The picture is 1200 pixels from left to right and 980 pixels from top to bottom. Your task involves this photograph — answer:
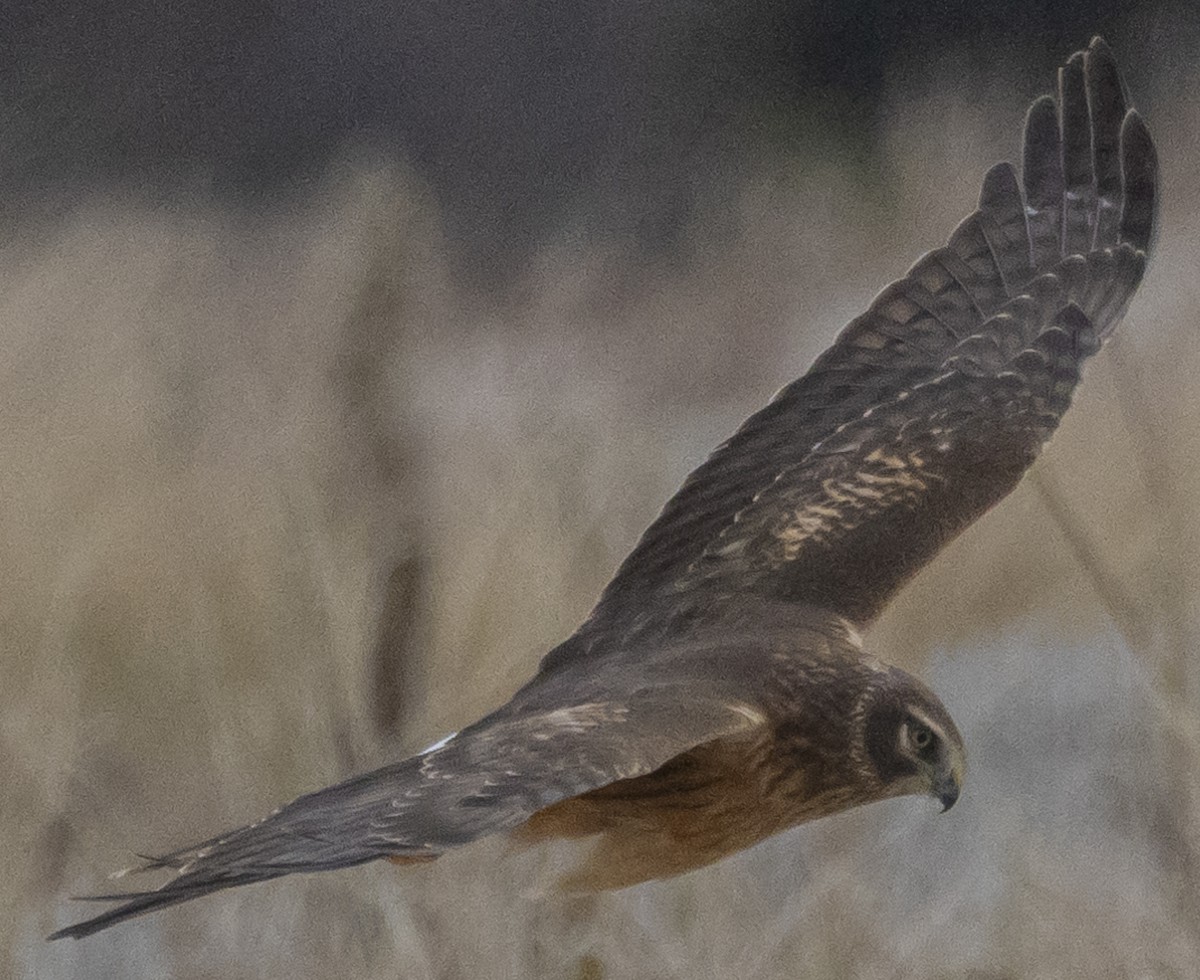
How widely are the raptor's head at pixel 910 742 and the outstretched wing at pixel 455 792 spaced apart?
0.16m

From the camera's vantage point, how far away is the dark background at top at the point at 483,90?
1.87 m

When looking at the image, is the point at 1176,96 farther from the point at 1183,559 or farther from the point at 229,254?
the point at 229,254

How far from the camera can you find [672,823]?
4.42ft

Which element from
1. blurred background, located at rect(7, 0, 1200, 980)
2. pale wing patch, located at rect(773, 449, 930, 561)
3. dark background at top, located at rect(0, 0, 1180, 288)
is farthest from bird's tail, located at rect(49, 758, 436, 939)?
dark background at top, located at rect(0, 0, 1180, 288)

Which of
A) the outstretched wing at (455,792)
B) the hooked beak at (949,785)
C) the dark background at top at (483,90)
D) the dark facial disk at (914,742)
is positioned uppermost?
the dark background at top at (483,90)

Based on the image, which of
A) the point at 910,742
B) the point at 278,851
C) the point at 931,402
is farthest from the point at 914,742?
the point at 278,851

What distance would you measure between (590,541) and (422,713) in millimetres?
258

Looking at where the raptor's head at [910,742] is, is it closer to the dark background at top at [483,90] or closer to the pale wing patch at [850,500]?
the pale wing patch at [850,500]

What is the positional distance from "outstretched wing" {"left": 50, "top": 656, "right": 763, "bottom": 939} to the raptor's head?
0.16 metres

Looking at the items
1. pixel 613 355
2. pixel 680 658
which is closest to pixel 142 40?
pixel 613 355

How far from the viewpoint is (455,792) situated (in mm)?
1025

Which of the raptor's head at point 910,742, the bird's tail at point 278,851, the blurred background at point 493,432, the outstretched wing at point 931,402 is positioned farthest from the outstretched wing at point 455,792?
the blurred background at point 493,432

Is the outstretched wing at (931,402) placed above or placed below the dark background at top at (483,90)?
below

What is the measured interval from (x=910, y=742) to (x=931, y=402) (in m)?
0.36
